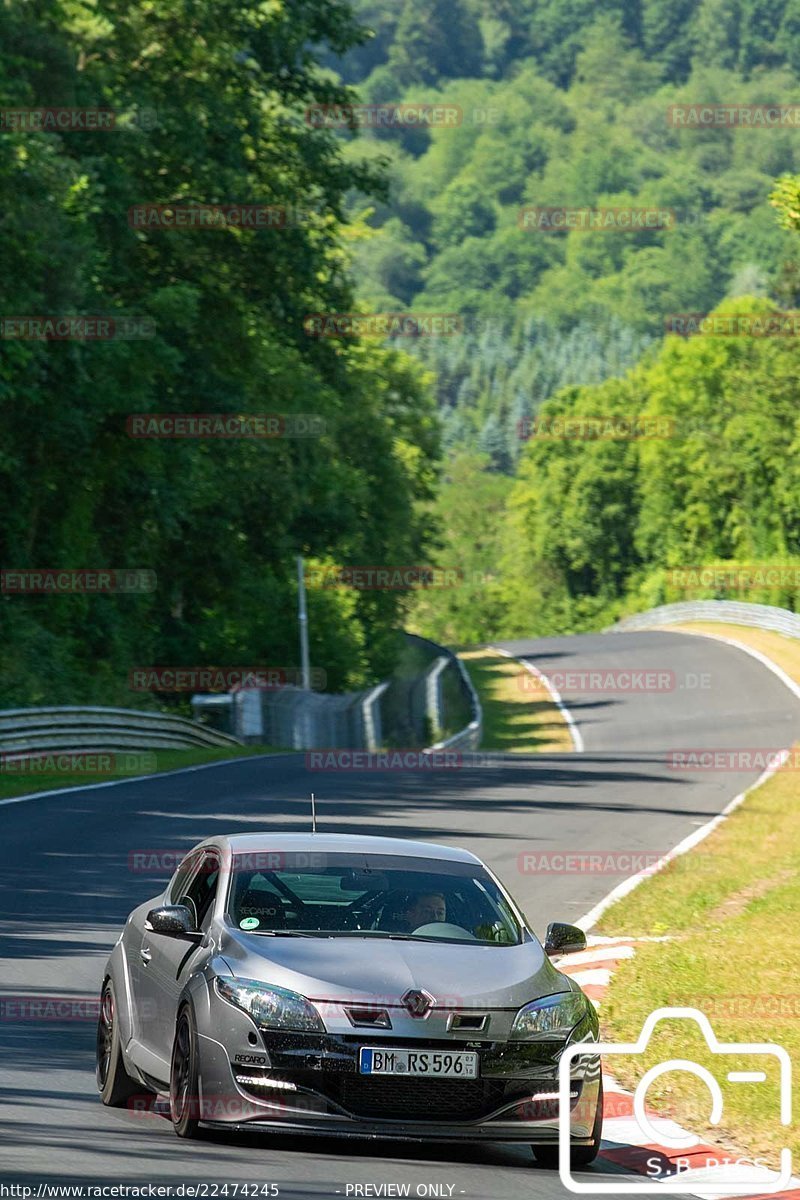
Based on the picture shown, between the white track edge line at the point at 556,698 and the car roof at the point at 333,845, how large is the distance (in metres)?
35.0

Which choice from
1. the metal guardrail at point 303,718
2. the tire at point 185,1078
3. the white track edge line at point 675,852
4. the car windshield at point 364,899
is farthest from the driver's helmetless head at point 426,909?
the metal guardrail at point 303,718

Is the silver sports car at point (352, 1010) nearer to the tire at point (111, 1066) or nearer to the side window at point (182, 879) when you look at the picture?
the tire at point (111, 1066)

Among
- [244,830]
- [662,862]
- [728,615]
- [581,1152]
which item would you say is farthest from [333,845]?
[728,615]

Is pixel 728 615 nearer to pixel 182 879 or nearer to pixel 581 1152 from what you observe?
pixel 182 879

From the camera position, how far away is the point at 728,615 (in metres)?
90.8

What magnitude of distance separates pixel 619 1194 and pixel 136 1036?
7.34 feet

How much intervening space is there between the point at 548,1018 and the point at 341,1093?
883mm

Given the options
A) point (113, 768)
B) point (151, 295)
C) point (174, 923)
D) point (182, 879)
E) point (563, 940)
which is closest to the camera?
point (174, 923)

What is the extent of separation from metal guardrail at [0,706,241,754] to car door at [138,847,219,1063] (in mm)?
22470

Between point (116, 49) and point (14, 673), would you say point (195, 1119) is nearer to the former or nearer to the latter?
point (14, 673)

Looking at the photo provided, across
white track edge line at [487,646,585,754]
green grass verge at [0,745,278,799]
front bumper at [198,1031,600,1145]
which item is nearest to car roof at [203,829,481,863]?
front bumper at [198,1031,600,1145]

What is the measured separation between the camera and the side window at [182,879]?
374 inches

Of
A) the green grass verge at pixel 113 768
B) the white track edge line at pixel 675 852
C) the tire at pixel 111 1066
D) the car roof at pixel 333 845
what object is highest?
the car roof at pixel 333 845

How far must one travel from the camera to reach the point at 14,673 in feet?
129
